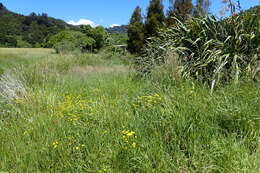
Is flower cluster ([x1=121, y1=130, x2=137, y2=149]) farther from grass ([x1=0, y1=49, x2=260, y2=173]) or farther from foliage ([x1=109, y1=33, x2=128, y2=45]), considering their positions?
foliage ([x1=109, y1=33, x2=128, y2=45])

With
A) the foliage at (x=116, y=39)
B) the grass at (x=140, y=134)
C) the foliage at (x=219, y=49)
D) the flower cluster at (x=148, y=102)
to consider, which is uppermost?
the foliage at (x=116, y=39)

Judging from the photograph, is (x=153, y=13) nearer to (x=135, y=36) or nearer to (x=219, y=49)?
(x=135, y=36)

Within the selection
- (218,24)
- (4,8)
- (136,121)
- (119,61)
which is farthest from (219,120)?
(4,8)

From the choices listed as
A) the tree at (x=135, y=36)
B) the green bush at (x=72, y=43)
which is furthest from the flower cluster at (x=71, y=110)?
the tree at (x=135, y=36)

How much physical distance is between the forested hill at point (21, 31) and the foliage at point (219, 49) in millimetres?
37634

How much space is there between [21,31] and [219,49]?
151 feet

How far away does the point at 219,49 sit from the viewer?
422 centimetres

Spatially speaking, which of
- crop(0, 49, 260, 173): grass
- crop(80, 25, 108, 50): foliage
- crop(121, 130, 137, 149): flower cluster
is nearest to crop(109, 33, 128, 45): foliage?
crop(0, 49, 260, 173): grass

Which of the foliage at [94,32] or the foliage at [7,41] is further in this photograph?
the foliage at [7,41]

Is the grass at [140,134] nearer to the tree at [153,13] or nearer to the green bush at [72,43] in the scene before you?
the green bush at [72,43]

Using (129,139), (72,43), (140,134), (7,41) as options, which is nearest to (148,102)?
(140,134)

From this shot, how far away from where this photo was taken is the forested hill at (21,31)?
3772cm

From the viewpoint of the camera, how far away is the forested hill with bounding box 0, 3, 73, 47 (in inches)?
1485

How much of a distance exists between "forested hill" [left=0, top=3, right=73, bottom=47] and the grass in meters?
38.7
